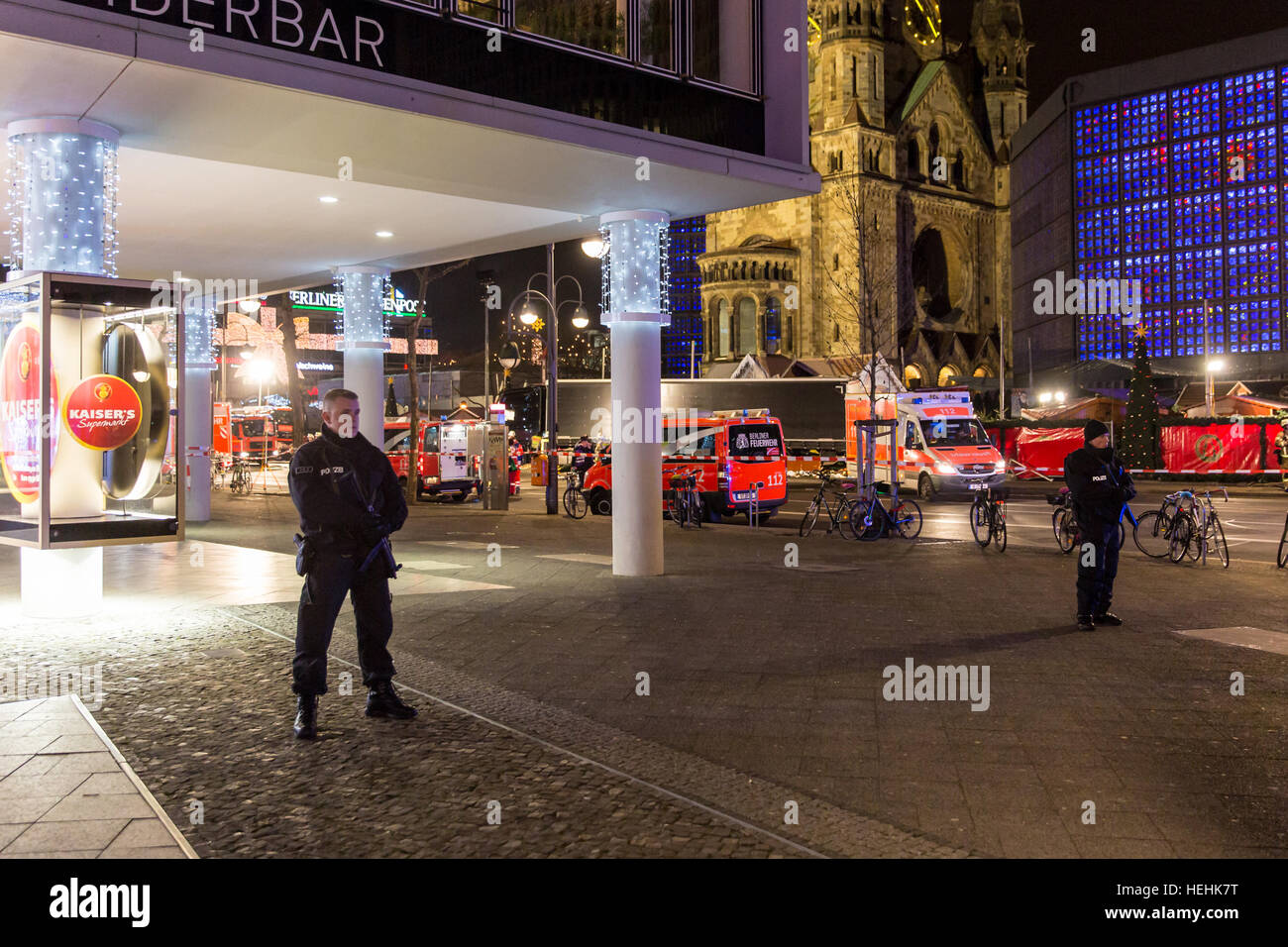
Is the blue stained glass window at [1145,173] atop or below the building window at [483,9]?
atop

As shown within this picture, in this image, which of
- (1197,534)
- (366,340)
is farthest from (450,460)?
(1197,534)

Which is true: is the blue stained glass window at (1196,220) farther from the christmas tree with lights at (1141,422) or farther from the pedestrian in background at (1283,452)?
the pedestrian in background at (1283,452)

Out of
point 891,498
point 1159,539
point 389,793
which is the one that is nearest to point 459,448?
point 891,498

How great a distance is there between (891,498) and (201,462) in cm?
1364

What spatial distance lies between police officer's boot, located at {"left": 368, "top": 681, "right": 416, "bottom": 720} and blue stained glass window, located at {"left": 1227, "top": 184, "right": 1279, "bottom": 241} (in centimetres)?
10405

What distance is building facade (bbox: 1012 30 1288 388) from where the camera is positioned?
310 feet

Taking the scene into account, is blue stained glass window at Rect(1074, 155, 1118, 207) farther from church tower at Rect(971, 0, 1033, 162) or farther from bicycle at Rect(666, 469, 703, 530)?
bicycle at Rect(666, 469, 703, 530)

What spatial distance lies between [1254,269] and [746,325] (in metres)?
44.2

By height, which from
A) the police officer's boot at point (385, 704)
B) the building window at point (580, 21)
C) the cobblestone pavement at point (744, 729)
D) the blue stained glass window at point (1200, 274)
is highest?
the blue stained glass window at point (1200, 274)

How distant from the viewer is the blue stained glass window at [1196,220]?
319 feet

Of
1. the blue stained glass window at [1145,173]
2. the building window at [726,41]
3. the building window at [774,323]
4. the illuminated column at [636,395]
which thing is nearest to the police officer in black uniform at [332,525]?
the illuminated column at [636,395]

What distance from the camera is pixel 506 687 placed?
787cm

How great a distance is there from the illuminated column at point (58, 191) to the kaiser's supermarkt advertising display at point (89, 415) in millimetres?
347
